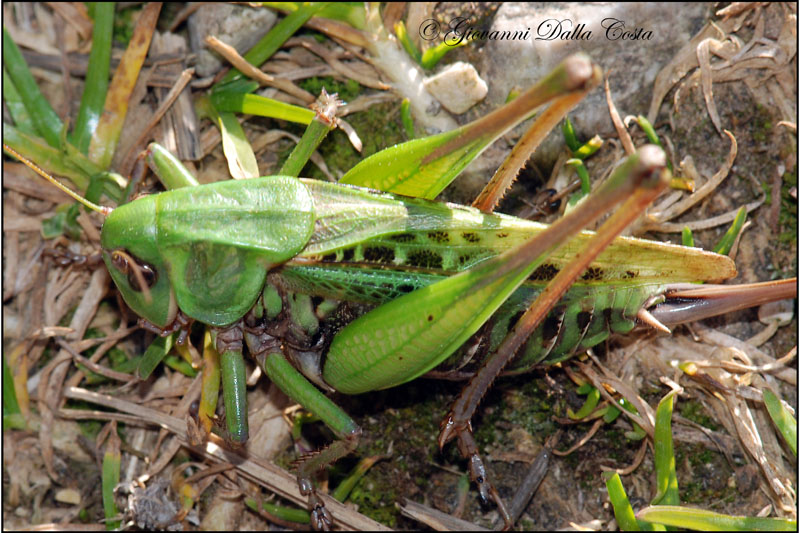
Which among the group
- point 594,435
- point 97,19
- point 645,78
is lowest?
point 594,435

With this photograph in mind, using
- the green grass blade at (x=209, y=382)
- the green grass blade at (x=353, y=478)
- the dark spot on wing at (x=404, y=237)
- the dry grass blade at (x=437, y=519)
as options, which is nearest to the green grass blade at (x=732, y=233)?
the dark spot on wing at (x=404, y=237)

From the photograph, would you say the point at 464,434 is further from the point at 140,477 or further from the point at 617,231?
the point at 140,477

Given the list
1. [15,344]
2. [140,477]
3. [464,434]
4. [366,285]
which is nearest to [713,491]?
[464,434]

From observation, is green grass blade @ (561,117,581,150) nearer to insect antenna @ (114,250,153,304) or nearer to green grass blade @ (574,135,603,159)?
green grass blade @ (574,135,603,159)

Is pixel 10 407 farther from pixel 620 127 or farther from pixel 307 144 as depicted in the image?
pixel 620 127

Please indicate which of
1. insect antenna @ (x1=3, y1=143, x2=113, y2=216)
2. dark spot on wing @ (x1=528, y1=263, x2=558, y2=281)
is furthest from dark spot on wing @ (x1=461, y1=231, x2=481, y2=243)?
insect antenna @ (x1=3, y1=143, x2=113, y2=216)

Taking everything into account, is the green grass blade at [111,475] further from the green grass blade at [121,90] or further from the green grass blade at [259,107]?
the green grass blade at [259,107]

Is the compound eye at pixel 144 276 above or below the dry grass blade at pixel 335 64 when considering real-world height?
below
